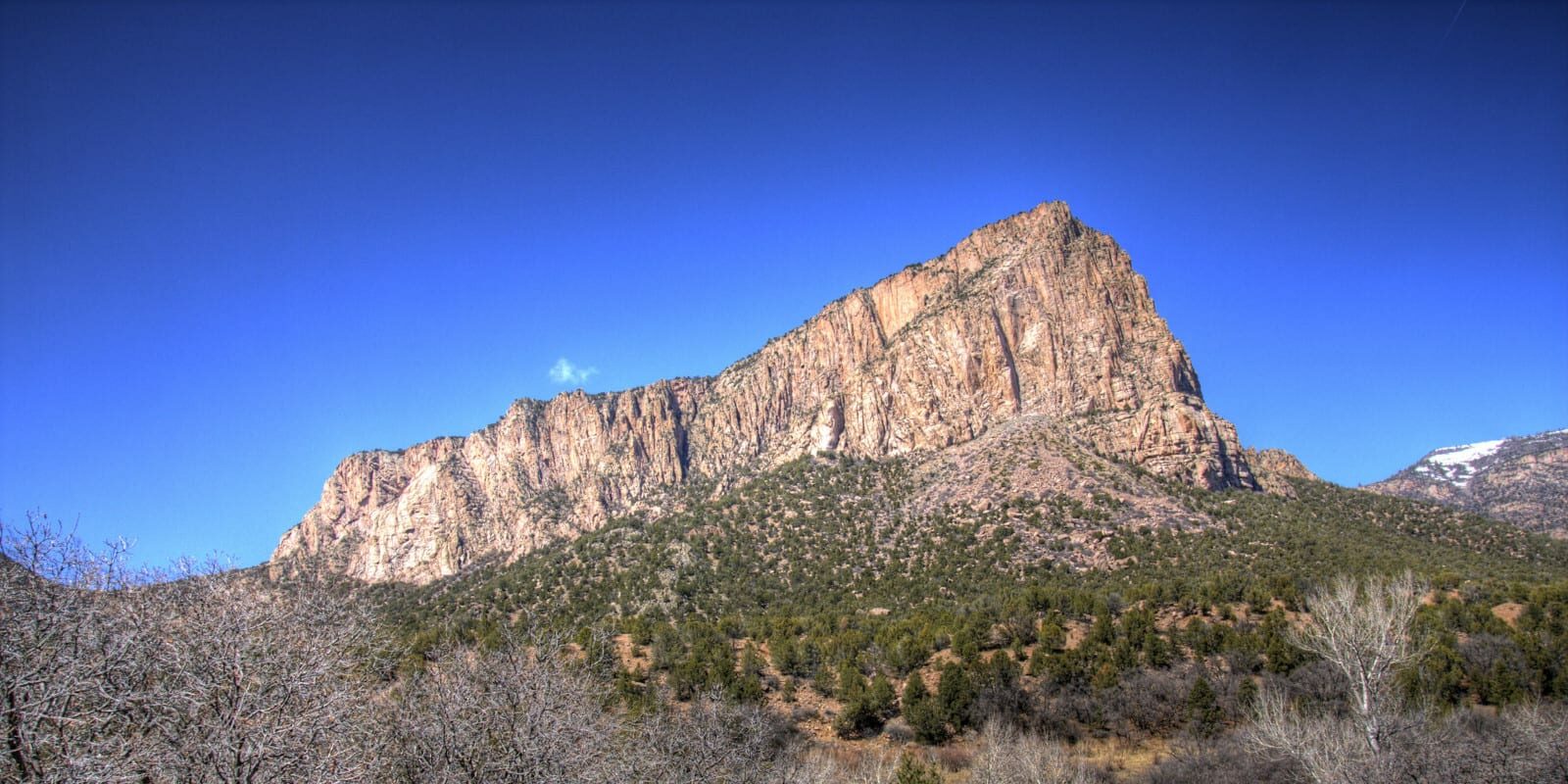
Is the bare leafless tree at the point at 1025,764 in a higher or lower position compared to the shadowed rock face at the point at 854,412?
lower

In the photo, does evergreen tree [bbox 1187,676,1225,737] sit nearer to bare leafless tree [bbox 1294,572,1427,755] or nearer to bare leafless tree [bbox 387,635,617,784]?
bare leafless tree [bbox 1294,572,1427,755]

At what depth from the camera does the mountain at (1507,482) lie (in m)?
88.2

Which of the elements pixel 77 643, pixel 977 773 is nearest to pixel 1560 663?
pixel 977 773

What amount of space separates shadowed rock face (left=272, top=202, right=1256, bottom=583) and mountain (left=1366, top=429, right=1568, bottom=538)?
46528 mm

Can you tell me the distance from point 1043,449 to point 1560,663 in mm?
43291

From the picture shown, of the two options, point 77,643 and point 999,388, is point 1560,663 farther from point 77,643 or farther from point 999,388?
point 999,388

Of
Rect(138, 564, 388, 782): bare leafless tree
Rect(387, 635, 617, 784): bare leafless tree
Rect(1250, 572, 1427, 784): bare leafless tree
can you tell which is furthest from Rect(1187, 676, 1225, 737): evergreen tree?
Rect(138, 564, 388, 782): bare leafless tree

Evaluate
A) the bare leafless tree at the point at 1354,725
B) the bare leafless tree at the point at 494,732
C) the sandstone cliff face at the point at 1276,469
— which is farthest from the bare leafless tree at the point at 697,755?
the sandstone cliff face at the point at 1276,469

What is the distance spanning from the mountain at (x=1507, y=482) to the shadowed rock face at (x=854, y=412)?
153 feet

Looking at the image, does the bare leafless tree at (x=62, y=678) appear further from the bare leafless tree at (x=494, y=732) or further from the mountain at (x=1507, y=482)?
the mountain at (x=1507, y=482)

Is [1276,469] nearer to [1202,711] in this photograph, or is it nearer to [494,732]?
[1202,711]

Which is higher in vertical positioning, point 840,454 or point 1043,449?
point 840,454

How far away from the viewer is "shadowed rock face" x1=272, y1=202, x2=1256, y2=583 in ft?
267

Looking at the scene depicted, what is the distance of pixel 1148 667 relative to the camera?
34.2 meters
